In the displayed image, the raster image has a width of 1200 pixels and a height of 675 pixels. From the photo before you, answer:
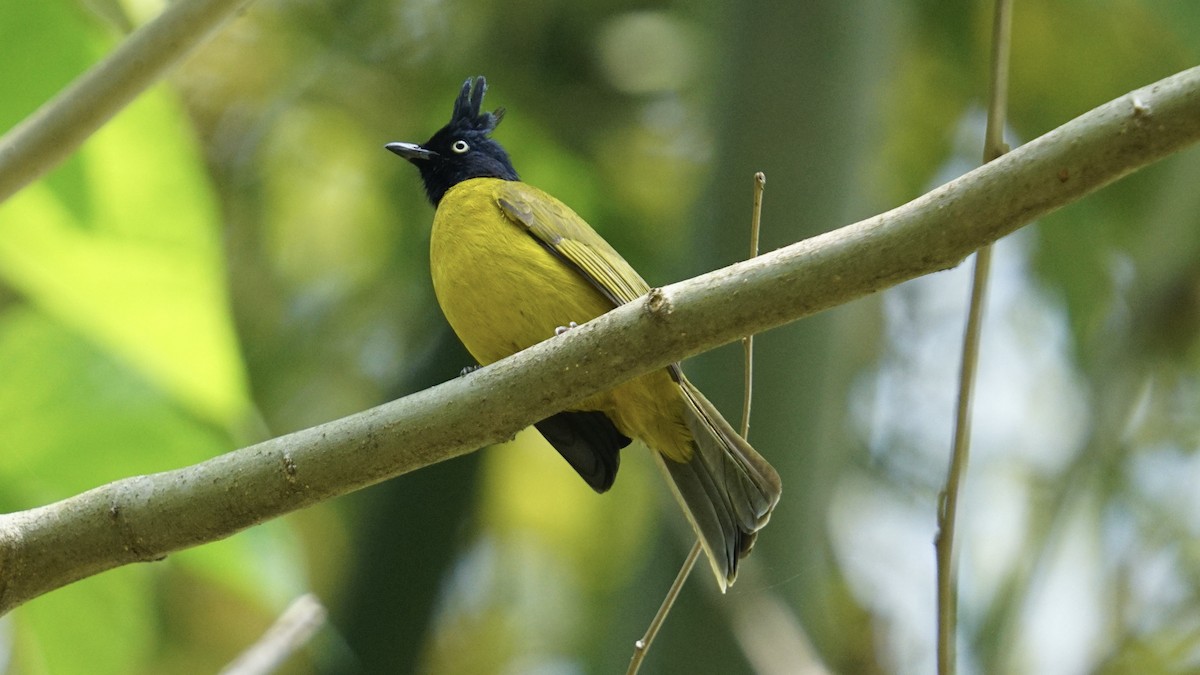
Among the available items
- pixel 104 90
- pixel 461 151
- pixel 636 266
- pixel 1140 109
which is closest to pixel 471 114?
pixel 461 151

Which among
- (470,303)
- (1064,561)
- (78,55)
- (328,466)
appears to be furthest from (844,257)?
(1064,561)

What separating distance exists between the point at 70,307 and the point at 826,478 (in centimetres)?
186

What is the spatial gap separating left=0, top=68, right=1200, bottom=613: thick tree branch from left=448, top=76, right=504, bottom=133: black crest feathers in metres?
2.55

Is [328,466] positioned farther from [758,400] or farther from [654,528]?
[654,528]

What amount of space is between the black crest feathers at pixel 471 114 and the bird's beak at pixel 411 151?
15cm

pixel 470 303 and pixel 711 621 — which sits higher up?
pixel 470 303

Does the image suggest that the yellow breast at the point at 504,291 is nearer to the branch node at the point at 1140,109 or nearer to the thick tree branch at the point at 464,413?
the thick tree branch at the point at 464,413

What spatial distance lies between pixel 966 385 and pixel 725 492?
3.67 ft

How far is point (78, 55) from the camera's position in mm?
3318

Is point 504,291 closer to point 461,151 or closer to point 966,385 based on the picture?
point 461,151

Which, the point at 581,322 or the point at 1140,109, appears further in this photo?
the point at 581,322

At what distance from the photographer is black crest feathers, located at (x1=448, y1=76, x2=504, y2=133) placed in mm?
4852

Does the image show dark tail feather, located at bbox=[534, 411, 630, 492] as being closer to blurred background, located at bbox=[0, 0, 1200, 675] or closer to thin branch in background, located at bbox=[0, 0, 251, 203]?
blurred background, located at bbox=[0, 0, 1200, 675]

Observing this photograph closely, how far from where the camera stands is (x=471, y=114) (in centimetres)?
486
